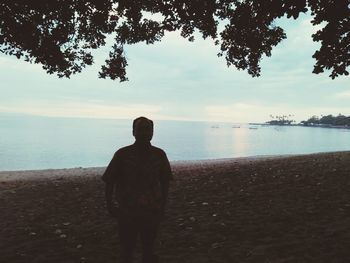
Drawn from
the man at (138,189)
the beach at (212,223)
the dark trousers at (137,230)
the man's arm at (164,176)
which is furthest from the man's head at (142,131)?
the beach at (212,223)

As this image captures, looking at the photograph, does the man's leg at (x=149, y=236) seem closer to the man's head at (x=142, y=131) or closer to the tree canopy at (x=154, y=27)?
the man's head at (x=142, y=131)

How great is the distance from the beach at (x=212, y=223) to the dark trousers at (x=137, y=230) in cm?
181

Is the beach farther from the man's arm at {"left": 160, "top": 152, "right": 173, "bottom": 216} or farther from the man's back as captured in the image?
the man's back

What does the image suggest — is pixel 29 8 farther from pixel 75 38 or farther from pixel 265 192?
pixel 265 192

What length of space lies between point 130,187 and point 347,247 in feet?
12.9

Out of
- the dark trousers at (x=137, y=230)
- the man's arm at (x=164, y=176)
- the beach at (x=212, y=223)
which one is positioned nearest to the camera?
the dark trousers at (x=137, y=230)

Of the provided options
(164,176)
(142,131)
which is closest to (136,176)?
(164,176)

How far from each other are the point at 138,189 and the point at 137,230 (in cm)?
50

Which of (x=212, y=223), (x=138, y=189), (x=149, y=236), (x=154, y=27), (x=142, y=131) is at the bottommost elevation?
(x=212, y=223)

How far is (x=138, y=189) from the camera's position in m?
4.36

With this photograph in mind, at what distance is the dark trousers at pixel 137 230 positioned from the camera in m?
4.33

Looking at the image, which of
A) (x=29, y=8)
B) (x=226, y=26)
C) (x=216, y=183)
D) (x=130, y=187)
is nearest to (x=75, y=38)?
(x=29, y=8)

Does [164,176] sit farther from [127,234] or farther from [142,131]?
[127,234]

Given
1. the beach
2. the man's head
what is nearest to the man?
the man's head
